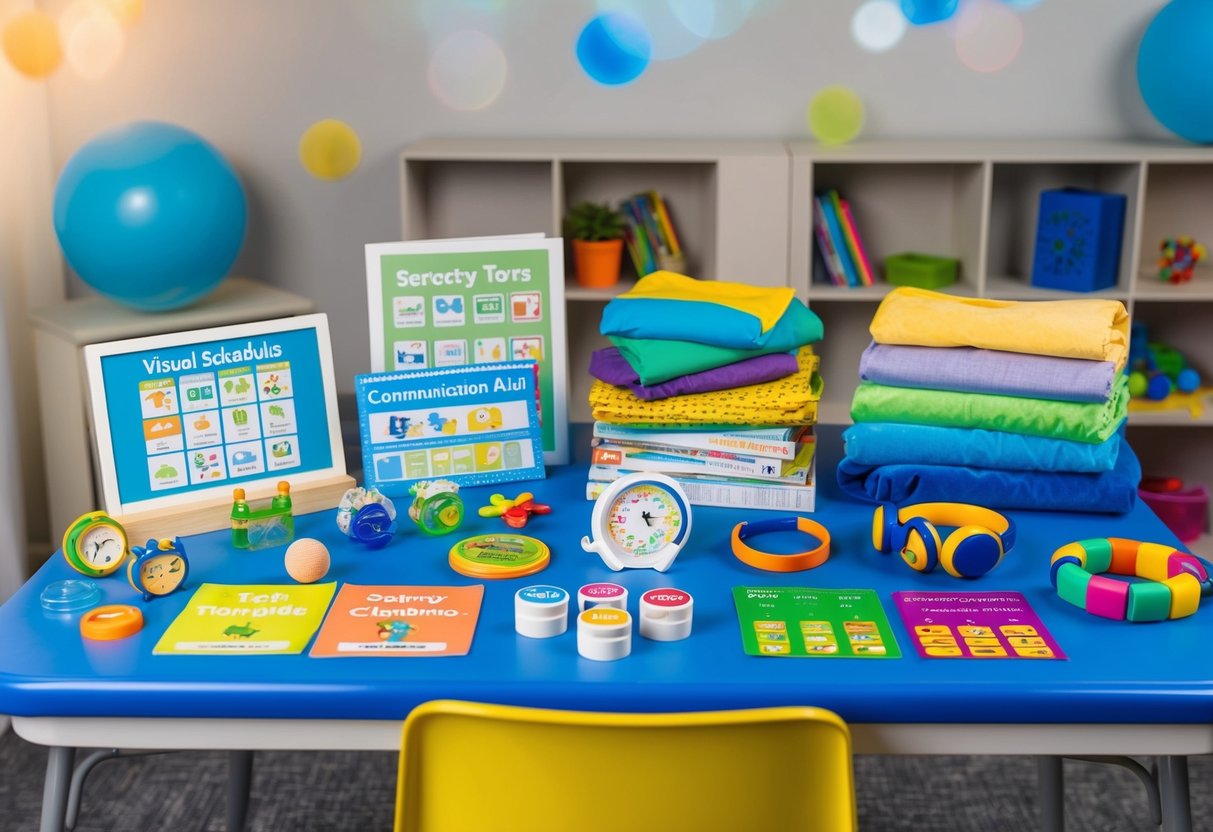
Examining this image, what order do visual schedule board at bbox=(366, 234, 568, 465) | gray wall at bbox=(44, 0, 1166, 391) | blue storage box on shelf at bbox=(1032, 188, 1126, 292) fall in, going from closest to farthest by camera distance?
visual schedule board at bbox=(366, 234, 568, 465), blue storage box on shelf at bbox=(1032, 188, 1126, 292), gray wall at bbox=(44, 0, 1166, 391)

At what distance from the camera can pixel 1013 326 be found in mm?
1530

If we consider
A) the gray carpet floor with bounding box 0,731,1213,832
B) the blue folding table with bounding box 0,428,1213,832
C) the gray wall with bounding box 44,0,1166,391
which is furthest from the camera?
the gray wall with bounding box 44,0,1166,391

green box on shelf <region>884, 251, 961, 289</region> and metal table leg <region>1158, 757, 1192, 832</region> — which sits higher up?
green box on shelf <region>884, 251, 961, 289</region>

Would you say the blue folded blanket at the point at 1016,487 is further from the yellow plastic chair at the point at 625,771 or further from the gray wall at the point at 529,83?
the gray wall at the point at 529,83

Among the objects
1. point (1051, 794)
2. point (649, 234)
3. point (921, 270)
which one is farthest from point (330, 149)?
point (1051, 794)

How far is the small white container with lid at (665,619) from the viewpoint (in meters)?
1.23

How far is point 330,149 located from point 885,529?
2426 millimetres

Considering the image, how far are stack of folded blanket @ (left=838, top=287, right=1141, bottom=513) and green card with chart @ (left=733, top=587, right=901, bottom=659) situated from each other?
283 mm

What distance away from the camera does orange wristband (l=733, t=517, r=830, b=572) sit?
4.61 feet

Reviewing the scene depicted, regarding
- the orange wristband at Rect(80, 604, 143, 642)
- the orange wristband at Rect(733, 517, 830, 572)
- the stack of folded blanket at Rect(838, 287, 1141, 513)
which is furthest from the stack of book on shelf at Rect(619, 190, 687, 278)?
the orange wristband at Rect(80, 604, 143, 642)

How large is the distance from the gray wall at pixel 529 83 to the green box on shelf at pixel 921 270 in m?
0.34

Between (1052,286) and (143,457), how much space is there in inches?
94.4

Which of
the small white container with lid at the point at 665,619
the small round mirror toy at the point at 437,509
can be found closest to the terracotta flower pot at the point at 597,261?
the small round mirror toy at the point at 437,509

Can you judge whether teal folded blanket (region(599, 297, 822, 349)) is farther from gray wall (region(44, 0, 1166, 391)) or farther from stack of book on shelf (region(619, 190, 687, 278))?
gray wall (region(44, 0, 1166, 391))
